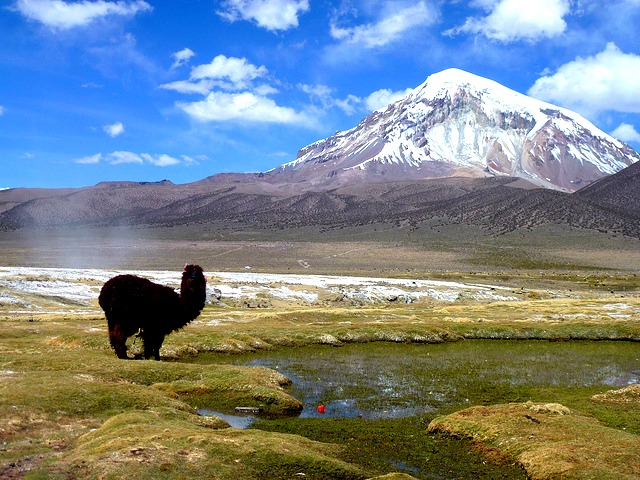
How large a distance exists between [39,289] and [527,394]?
65.7m

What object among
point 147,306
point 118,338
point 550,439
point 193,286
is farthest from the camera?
point 193,286

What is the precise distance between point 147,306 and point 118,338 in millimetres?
2149

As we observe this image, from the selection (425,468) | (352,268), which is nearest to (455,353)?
(425,468)

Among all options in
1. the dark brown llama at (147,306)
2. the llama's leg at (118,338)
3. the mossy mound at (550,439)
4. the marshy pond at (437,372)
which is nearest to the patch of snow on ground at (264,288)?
the llama's leg at (118,338)

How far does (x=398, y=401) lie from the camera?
958 inches

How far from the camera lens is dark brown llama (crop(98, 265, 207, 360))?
27.1m

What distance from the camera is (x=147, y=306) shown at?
2759 cm

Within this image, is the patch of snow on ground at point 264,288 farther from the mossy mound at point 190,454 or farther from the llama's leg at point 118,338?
the mossy mound at point 190,454

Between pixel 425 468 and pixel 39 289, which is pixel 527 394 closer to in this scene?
pixel 425 468

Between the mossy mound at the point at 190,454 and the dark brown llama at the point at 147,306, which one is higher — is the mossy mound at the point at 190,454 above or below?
below

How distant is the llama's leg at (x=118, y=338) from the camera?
90.8ft

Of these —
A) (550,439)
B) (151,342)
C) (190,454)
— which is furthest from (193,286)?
(550,439)

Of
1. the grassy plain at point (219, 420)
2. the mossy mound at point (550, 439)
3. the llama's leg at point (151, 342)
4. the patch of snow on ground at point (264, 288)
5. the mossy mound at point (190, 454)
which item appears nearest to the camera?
the mossy mound at point (190, 454)

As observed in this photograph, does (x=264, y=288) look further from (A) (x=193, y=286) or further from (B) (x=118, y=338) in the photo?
(B) (x=118, y=338)
